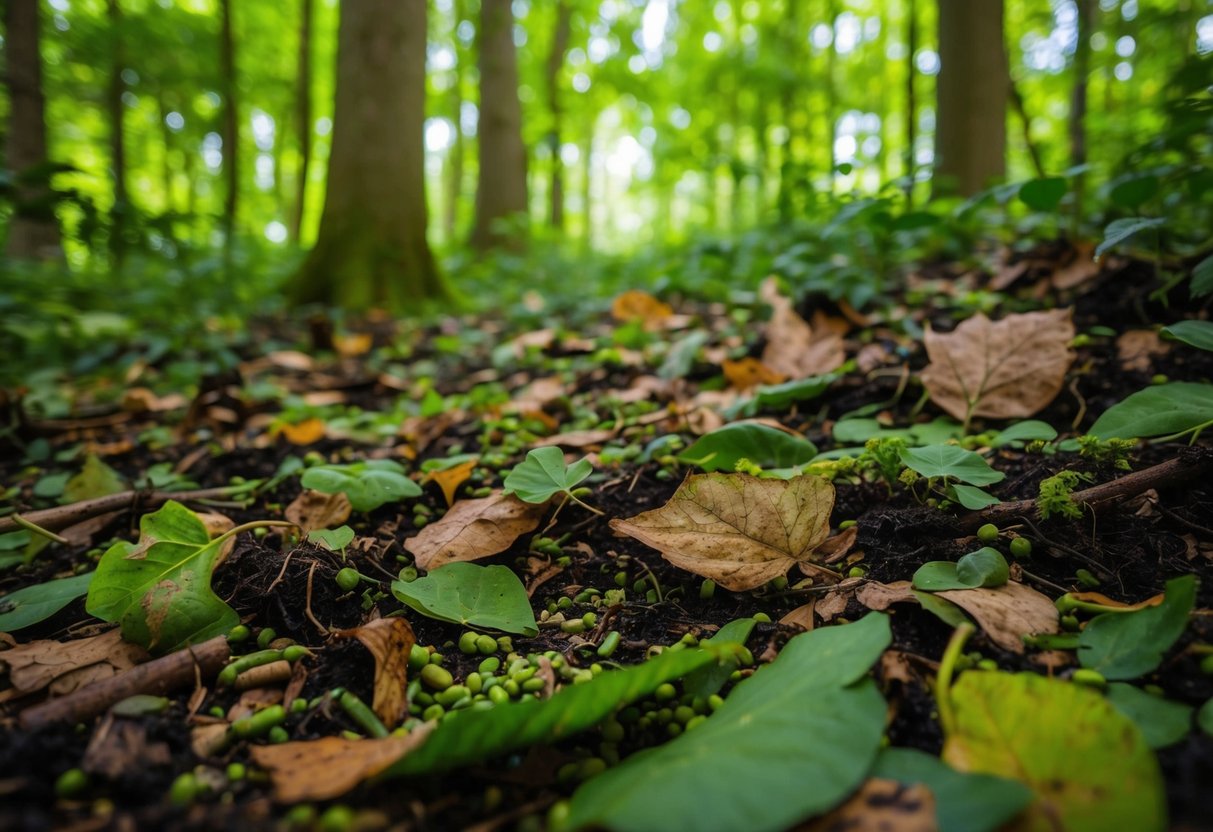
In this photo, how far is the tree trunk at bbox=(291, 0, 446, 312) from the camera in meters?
4.89

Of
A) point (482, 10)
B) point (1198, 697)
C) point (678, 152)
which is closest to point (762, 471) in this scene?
point (1198, 697)

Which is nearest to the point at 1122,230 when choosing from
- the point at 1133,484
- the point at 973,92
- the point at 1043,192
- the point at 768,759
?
the point at 1043,192

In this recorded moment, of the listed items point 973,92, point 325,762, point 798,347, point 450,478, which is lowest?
point 325,762

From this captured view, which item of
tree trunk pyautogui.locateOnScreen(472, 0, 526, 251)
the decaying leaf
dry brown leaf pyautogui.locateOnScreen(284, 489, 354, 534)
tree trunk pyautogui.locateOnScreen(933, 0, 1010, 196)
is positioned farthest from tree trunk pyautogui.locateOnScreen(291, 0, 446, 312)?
tree trunk pyautogui.locateOnScreen(933, 0, 1010, 196)

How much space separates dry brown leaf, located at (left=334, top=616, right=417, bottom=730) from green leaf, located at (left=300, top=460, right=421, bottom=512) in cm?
49

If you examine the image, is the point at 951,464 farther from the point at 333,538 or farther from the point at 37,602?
the point at 37,602

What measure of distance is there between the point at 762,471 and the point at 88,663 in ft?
4.44

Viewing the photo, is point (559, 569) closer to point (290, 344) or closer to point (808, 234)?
point (290, 344)

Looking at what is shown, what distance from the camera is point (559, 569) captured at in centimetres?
141

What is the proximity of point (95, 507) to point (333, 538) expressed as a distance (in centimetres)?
76

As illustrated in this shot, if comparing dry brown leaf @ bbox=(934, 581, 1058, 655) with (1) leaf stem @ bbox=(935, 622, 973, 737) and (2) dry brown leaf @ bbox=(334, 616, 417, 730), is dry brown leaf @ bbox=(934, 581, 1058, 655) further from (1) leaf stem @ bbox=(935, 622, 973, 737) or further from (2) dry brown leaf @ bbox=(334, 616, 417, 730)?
(2) dry brown leaf @ bbox=(334, 616, 417, 730)

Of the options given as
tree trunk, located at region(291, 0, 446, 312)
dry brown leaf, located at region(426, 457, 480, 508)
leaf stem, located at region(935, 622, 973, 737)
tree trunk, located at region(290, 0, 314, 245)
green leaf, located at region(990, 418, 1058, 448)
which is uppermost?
tree trunk, located at region(290, 0, 314, 245)

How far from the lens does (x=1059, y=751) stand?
2.38 ft

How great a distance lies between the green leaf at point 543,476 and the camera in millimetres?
1359
